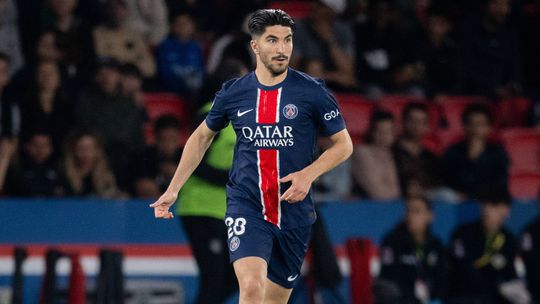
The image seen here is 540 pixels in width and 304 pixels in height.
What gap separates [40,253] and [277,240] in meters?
3.72

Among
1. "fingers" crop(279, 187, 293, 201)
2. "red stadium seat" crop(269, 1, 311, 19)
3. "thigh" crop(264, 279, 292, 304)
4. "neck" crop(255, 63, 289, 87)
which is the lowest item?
"thigh" crop(264, 279, 292, 304)

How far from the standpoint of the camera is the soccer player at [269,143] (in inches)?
249

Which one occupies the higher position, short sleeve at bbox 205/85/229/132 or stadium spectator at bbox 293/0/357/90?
short sleeve at bbox 205/85/229/132

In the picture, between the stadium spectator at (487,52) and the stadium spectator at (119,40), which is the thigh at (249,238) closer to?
the stadium spectator at (119,40)

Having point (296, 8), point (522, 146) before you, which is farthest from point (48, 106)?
point (522, 146)

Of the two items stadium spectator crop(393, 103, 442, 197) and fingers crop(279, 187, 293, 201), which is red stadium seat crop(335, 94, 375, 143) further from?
fingers crop(279, 187, 293, 201)

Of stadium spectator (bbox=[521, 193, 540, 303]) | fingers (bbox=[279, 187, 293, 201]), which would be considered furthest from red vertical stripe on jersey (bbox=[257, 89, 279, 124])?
stadium spectator (bbox=[521, 193, 540, 303])

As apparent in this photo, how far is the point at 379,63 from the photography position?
12812mm

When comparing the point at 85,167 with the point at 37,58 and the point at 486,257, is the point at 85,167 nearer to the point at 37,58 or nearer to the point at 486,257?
the point at 37,58

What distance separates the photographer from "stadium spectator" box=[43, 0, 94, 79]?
11.1m

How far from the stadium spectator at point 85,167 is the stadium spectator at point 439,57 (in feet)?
14.3

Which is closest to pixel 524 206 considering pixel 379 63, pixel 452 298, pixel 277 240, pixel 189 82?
pixel 452 298

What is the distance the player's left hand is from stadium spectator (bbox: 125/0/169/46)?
20.1 ft

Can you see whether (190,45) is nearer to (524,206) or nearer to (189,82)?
(189,82)
